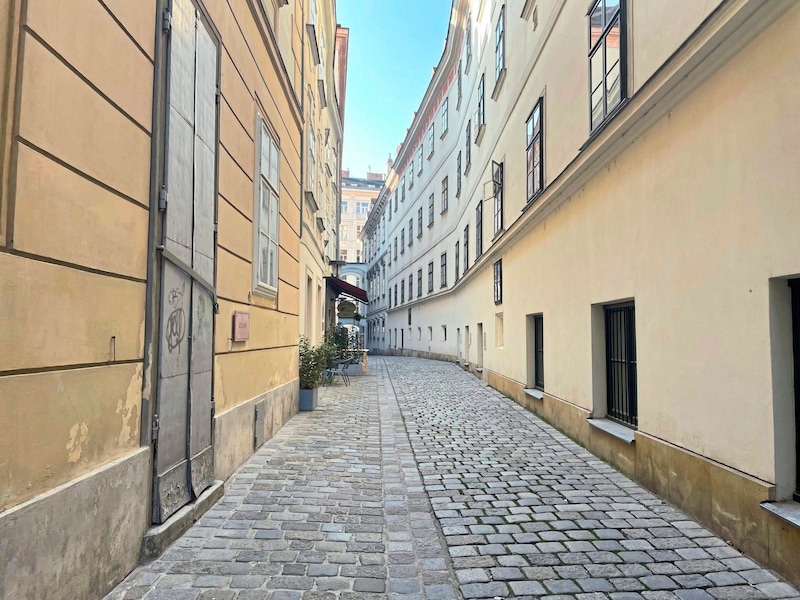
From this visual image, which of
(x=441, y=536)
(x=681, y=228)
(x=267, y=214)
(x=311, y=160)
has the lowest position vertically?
(x=441, y=536)

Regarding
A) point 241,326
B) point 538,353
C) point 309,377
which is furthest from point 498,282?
point 241,326

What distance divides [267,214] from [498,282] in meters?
7.31

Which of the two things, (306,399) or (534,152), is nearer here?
(306,399)

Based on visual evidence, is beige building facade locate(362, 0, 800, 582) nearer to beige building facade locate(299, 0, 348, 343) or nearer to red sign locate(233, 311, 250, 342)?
red sign locate(233, 311, 250, 342)

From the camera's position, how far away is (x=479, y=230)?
1566cm

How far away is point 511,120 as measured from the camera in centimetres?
1159

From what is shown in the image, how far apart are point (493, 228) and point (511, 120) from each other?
114 inches

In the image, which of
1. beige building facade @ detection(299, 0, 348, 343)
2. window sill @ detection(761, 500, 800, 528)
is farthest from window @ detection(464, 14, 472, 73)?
window sill @ detection(761, 500, 800, 528)

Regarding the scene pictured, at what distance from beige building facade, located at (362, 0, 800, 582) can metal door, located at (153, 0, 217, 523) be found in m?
3.90

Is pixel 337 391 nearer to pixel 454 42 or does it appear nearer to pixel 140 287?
pixel 140 287

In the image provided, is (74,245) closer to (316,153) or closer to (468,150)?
(316,153)

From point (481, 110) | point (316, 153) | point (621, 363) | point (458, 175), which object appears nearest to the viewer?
point (621, 363)

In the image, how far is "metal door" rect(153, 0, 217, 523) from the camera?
358 cm

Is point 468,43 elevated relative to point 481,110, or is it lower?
elevated
